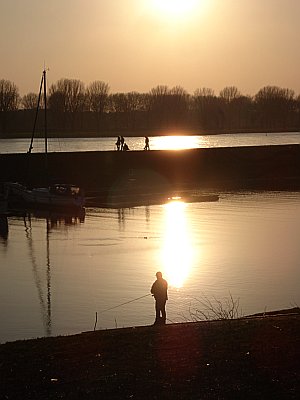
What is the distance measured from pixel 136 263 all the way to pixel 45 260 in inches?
117

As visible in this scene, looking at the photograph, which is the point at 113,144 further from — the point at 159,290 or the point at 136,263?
the point at 159,290

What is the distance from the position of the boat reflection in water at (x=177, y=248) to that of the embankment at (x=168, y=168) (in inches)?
445

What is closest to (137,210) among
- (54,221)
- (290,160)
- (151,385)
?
(54,221)

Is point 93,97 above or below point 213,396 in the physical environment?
above

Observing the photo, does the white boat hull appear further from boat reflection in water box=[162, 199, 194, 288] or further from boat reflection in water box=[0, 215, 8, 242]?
boat reflection in water box=[162, 199, 194, 288]

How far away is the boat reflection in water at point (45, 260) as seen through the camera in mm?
17422

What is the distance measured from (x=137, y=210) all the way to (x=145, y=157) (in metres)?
15.6

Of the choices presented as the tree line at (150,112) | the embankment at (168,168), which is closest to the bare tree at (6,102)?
the tree line at (150,112)

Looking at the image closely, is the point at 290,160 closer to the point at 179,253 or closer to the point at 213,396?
the point at 179,253

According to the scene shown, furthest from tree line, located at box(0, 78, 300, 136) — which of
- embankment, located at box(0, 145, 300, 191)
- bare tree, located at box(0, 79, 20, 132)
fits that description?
embankment, located at box(0, 145, 300, 191)

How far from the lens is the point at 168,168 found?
54.2 metres

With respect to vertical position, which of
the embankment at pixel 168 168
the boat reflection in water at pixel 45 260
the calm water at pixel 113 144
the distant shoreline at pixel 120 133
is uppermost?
Result: the distant shoreline at pixel 120 133

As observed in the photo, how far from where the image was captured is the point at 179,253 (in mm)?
25953

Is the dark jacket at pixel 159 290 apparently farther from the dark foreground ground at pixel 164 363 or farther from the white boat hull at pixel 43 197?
the white boat hull at pixel 43 197
